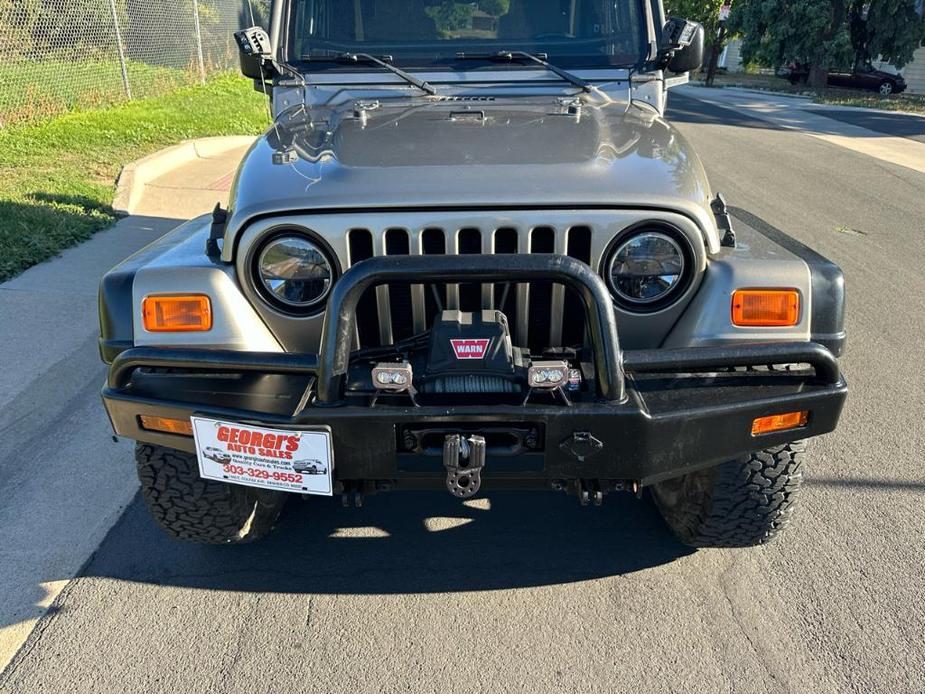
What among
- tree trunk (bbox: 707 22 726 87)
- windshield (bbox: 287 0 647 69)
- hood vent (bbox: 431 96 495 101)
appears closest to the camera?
hood vent (bbox: 431 96 495 101)

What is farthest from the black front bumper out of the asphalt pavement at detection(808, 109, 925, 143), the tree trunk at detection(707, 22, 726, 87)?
the tree trunk at detection(707, 22, 726, 87)

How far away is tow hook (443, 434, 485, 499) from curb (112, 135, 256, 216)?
6120mm

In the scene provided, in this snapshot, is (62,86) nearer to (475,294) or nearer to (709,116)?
(475,294)

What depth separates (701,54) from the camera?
130 inches

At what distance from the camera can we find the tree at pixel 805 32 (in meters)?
28.7

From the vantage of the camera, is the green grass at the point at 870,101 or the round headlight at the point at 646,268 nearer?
the round headlight at the point at 646,268

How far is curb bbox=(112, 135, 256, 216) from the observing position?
747cm

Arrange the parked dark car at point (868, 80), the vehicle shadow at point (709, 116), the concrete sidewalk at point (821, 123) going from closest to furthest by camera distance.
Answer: the concrete sidewalk at point (821, 123)
the vehicle shadow at point (709, 116)
the parked dark car at point (868, 80)

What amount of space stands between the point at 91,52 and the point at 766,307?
12387mm

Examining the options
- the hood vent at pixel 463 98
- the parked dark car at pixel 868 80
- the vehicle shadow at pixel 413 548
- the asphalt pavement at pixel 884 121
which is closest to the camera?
the vehicle shadow at pixel 413 548

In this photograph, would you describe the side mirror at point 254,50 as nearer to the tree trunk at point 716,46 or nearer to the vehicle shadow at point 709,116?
the vehicle shadow at point 709,116

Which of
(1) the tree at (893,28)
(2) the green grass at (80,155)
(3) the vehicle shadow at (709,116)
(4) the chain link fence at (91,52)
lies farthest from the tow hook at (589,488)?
(1) the tree at (893,28)

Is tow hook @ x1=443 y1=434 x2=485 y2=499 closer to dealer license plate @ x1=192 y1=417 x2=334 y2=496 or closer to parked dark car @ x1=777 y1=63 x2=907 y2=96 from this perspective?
dealer license plate @ x1=192 y1=417 x2=334 y2=496

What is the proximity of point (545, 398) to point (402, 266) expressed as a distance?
510mm
